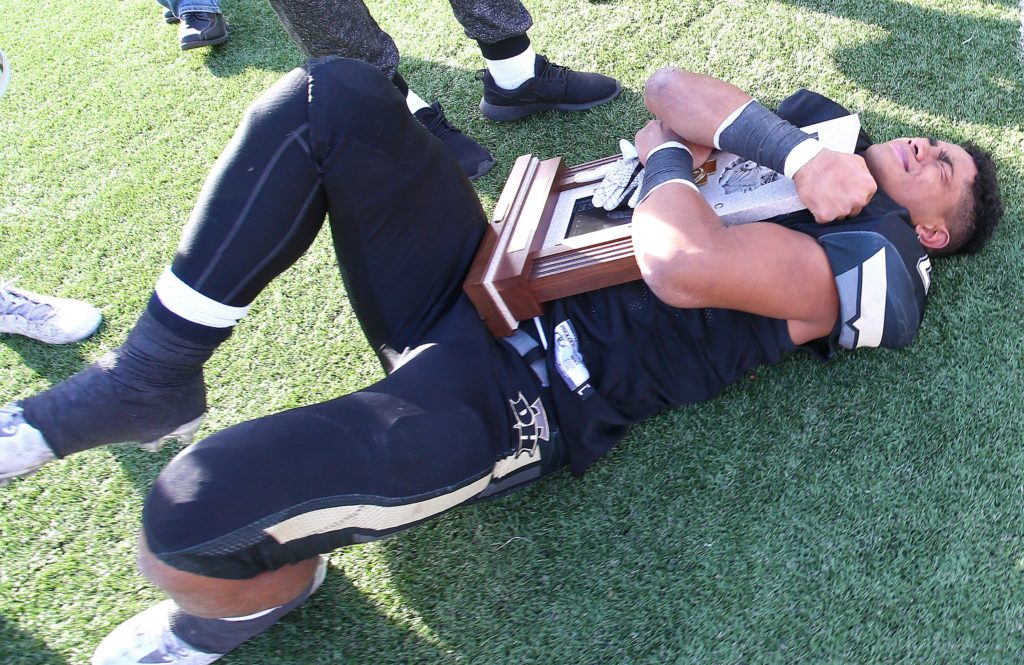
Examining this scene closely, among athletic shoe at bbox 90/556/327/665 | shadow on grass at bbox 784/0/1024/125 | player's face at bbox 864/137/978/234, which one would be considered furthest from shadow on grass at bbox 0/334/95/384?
shadow on grass at bbox 784/0/1024/125

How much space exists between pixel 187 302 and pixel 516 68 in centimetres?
170

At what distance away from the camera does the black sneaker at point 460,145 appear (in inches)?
110

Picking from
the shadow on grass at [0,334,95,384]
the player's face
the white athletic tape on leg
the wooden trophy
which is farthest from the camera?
the shadow on grass at [0,334,95,384]

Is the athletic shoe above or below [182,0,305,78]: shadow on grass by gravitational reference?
below

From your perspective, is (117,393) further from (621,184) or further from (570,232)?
(621,184)

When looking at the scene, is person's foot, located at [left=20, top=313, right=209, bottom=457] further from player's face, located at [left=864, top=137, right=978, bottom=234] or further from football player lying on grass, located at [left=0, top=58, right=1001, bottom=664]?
player's face, located at [left=864, top=137, right=978, bottom=234]

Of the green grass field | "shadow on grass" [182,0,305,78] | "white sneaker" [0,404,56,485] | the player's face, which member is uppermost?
"shadow on grass" [182,0,305,78]

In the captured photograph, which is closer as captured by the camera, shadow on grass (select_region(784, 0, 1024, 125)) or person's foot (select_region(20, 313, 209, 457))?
person's foot (select_region(20, 313, 209, 457))

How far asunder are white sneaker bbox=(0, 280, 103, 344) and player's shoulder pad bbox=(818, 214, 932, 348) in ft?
7.48

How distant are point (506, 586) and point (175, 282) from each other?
1.05 metres

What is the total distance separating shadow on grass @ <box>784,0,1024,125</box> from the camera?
8.62ft

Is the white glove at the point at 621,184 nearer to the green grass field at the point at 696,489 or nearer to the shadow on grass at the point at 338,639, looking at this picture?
the green grass field at the point at 696,489

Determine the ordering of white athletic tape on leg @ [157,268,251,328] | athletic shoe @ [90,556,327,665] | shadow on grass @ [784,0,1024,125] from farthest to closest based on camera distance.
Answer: shadow on grass @ [784,0,1024,125]
athletic shoe @ [90,556,327,665]
white athletic tape on leg @ [157,268,251,328]

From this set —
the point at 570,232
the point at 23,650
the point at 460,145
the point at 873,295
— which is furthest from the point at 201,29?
the point at 873,295
